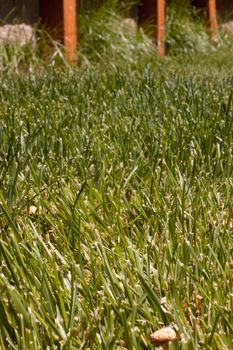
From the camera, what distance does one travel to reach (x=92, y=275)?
1940mm

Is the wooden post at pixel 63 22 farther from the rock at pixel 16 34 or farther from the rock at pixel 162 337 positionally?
the rock at pixel 162 337

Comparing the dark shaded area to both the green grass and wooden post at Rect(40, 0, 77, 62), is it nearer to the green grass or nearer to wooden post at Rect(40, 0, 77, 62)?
wooden post at Rect(40, 0, 77, 62)

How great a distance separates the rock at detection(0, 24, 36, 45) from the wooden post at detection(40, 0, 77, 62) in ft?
0.75

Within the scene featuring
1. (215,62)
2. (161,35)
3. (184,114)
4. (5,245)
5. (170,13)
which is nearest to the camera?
(5,245)

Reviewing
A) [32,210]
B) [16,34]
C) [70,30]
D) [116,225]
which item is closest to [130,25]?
[70,30]

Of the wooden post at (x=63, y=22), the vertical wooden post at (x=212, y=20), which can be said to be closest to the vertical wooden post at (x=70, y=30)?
the wooden post at (x=63, y=22)

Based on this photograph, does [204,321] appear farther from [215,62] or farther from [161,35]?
[161,35]

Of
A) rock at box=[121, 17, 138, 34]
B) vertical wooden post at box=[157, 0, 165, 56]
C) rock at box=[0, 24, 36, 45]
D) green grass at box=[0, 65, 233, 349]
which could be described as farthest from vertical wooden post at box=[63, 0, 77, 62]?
green grass at box=[0, 65, 233, 349]

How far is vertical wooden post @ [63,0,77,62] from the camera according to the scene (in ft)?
25.2

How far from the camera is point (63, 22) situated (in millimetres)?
7707

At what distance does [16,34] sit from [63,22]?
1.62ft

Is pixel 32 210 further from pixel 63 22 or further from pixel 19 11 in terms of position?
pixel 19 11

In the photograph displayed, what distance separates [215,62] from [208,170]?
5.66 metres

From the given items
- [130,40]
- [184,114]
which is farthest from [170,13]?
[184,114]
